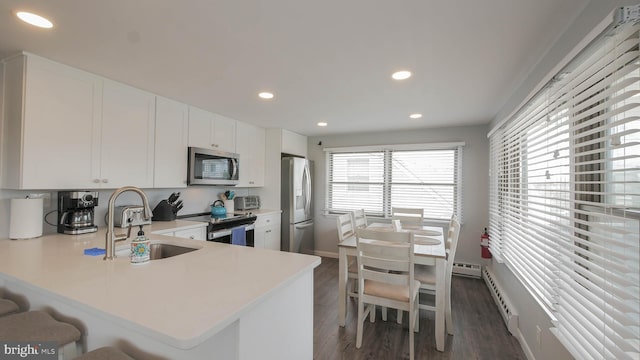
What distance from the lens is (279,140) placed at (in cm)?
416

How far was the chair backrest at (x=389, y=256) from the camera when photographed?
193cm

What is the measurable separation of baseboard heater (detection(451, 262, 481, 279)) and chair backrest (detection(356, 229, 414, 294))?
232cm

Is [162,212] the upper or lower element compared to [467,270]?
upper

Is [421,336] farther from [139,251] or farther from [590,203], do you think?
[139,251]

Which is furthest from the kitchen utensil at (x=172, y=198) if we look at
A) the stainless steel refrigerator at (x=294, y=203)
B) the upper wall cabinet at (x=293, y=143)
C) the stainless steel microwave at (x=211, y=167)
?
the upper wall cabinet at (x=293, y=143)

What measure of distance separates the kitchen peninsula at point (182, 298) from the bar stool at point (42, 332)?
0.06 meters

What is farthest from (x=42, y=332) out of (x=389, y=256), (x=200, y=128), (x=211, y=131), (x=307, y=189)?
(x=307, y=189)

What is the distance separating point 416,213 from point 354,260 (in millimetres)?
1411

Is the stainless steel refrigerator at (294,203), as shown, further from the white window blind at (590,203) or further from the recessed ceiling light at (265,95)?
the white window blind at (590,203)

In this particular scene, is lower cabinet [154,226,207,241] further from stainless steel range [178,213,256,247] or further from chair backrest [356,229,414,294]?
chair backrest [356,229,414,294]

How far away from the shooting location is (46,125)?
1877 mm

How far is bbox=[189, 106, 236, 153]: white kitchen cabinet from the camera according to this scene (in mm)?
3064

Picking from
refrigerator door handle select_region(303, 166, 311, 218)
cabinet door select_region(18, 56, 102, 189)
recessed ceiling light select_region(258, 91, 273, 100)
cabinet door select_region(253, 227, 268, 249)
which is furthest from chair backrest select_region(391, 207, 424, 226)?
cabinet door select_region(18, 56, 102, 189)

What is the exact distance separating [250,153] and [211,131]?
0.76 metres
